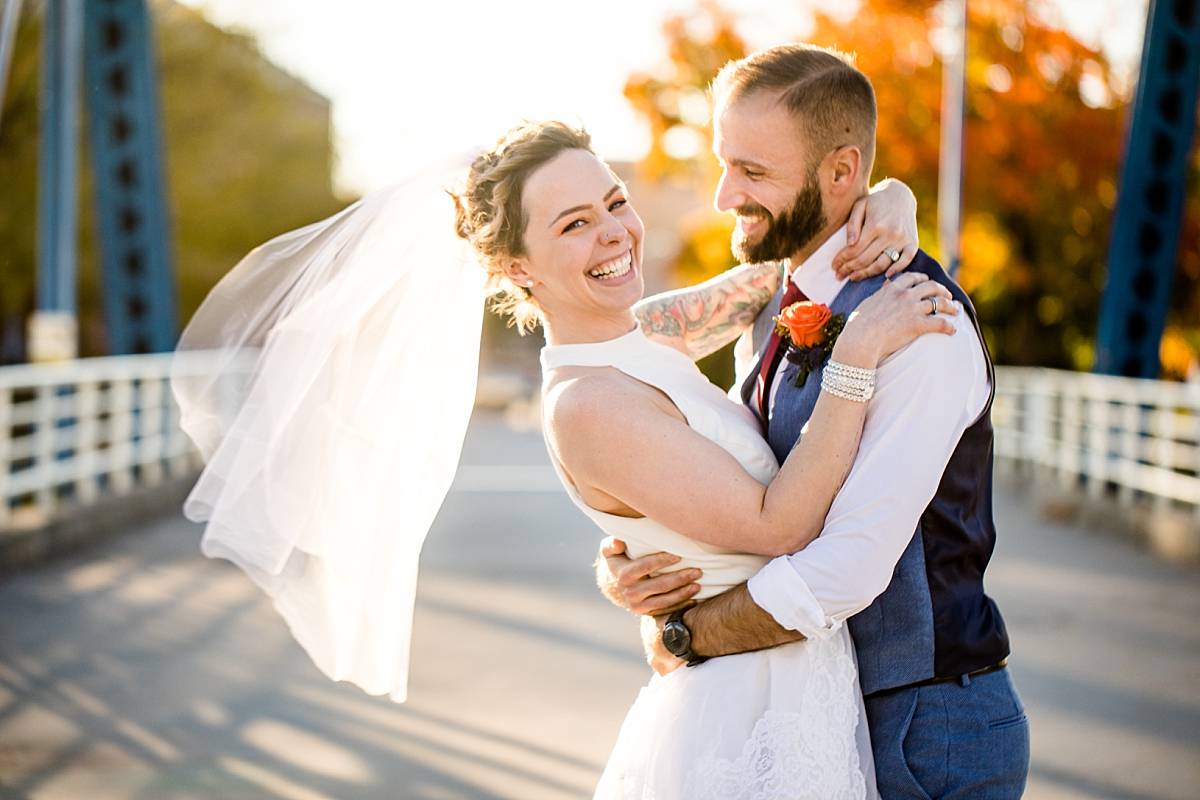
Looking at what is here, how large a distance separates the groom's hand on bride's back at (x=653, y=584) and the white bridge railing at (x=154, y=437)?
9.08 m

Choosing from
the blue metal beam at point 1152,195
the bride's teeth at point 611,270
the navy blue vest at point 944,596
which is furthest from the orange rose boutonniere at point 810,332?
the blue metal beam at point 1152,195

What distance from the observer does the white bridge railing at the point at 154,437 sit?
12570 mm

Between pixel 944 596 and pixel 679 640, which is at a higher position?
pixel 944 596

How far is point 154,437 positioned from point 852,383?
47.4 ft

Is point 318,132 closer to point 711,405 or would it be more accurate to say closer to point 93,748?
point 93,748

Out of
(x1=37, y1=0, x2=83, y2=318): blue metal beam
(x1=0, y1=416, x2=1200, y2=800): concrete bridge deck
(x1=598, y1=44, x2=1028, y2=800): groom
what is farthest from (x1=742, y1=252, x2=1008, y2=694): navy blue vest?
(x1=37, y1=0, x2=83, y2=318): blue metal beam

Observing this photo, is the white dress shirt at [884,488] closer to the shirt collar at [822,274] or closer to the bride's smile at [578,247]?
the shirt collar at [822,274]

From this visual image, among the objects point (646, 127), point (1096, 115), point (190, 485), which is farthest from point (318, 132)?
point (190, 485)

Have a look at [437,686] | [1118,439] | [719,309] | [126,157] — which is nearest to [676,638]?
[719,309]

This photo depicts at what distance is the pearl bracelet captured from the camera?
290 centimetres

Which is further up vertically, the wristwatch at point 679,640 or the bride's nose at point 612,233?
the bride's nose at point 612,233

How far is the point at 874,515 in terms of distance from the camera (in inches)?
112

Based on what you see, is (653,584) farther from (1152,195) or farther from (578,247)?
(1152,195)

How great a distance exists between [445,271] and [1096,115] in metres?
20.6
